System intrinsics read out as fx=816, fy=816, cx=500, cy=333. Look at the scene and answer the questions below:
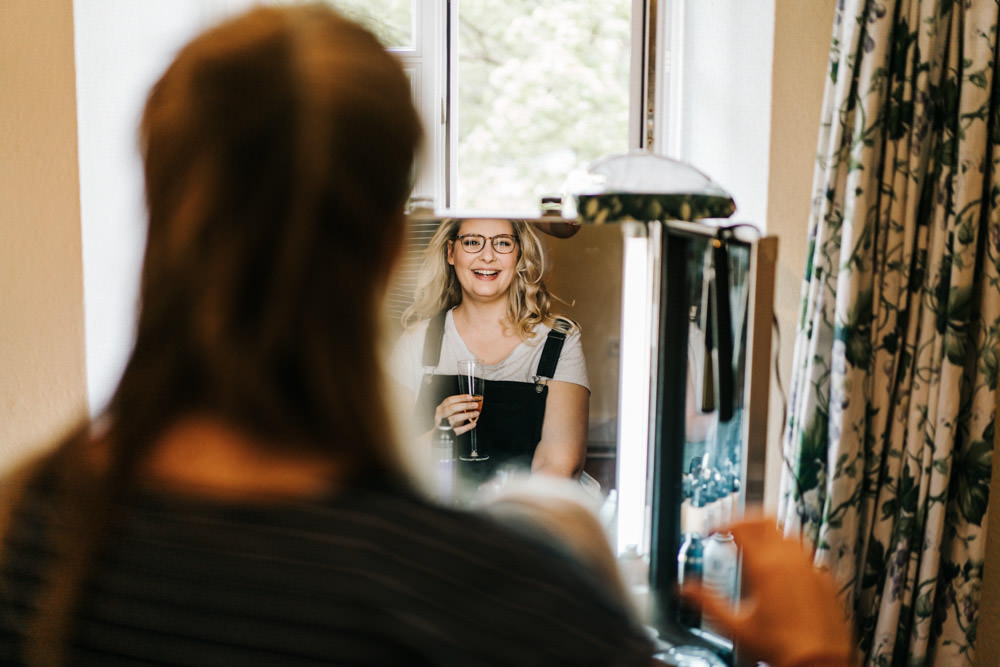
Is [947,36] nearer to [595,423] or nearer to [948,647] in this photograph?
[595,423]

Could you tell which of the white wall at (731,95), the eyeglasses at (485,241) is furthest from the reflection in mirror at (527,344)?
the white wall at (731,95)

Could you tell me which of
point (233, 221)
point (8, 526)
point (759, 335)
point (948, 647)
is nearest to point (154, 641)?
point (8, 526)

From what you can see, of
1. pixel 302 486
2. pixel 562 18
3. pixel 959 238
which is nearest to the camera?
pixel 302 486

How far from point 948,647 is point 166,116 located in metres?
1.50

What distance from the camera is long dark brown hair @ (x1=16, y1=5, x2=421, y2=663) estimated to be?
1.43ft

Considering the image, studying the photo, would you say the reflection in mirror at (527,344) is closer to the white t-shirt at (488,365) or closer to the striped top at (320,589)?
the white t-shirt at (488,365)

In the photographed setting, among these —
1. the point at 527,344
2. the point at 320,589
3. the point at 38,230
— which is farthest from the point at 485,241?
the point at 38,230

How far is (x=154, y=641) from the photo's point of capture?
0.44m

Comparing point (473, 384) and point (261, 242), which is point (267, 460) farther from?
point (473, 384)

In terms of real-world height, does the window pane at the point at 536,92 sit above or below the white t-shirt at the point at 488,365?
above

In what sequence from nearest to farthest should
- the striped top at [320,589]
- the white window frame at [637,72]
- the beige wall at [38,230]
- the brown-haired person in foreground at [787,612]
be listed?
1. the striped top at [320,589]
2. the brown-haired person in foreground at [787,612]
3. the beige wall at [38,230]
4. the white window frame at [637,72]

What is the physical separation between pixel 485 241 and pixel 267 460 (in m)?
0.96

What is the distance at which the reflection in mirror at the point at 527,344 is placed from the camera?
1.35m

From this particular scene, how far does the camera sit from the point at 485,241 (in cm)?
136
